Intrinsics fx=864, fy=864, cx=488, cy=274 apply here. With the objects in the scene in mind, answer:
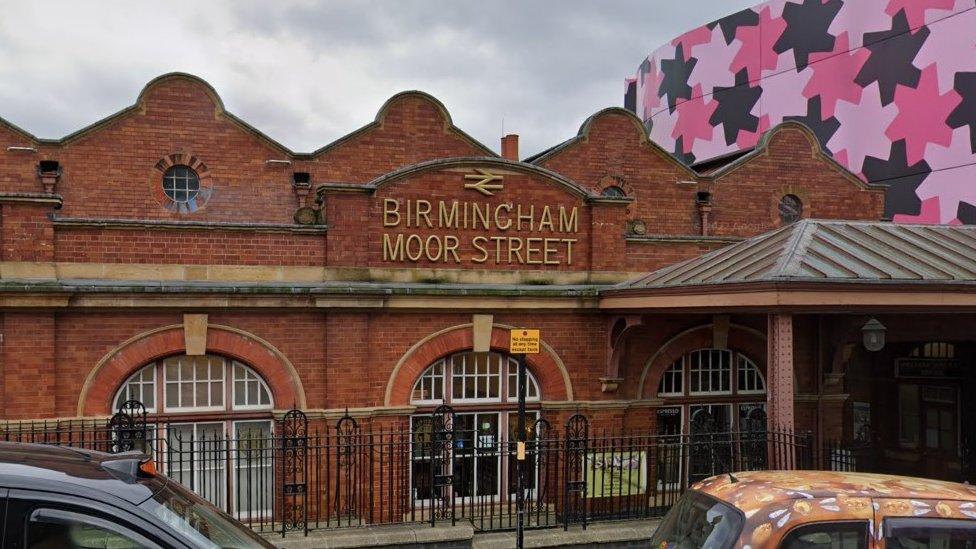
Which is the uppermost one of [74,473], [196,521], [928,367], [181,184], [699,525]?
[181,184]

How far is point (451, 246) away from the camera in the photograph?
12734 mm

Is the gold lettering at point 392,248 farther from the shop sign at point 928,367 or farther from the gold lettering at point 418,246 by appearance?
the shop sign at point 928,367

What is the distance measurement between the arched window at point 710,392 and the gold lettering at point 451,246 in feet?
13.0

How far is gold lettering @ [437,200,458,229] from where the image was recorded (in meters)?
12.7

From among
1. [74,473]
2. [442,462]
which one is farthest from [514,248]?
[74,473]

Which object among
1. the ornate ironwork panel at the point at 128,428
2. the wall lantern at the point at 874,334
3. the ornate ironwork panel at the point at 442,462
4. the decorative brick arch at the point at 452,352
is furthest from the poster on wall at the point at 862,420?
the ornate ironwork panel at the point at 128,428

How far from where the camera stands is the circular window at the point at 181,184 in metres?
16.8

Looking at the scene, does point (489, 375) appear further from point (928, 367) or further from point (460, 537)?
point (928, 367)

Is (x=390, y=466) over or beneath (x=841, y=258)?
beneath

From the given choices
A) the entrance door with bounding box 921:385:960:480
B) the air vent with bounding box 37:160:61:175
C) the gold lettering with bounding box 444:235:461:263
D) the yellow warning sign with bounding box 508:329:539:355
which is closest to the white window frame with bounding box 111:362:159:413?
the gold lettering with bounding box 444:235:461:263

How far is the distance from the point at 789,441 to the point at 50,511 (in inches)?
330

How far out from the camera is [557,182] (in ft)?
43.4

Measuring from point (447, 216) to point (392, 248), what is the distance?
951mm

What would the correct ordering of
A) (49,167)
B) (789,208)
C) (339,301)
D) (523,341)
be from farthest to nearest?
(789,208), (49,167), (339,301), (523,341)
